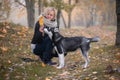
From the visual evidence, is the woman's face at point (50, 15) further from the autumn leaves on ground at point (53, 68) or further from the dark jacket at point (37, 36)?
the autumn leaves on ground at point (53, 68)

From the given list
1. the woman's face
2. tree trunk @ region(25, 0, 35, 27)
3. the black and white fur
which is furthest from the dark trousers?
tree trunk @ region(25, 0, 35, 27)

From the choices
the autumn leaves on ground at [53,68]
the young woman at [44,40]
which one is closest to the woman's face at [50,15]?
the young woman at [44,40]

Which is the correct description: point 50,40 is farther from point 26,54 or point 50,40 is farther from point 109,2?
point 109,2

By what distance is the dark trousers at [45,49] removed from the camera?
1075 cm

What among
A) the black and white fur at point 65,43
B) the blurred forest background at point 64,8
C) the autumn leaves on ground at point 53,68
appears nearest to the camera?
the autumn leaves on ground at point 53,68

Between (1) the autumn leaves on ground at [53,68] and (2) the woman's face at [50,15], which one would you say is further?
(2) the woman's face at [50,15]

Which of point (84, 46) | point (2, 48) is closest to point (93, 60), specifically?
point (84, 46)

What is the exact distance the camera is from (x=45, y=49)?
35.6 ft

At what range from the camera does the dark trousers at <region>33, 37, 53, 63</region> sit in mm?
10750

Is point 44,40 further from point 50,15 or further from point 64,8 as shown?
point 64,8

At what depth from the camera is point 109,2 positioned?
2087 inches

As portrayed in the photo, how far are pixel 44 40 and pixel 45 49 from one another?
0.30 metres

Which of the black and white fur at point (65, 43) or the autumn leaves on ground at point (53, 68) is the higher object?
the black and white fur at point (65, 43)

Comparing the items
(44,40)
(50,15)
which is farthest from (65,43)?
(50,15)
